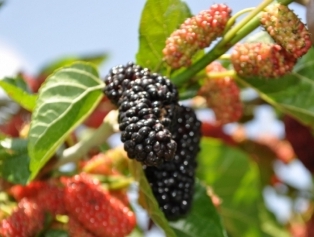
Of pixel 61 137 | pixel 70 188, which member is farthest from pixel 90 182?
pixel 61 137

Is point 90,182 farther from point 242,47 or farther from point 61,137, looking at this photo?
point 242,47

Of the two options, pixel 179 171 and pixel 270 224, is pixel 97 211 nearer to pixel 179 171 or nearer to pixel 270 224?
pixel 179 171

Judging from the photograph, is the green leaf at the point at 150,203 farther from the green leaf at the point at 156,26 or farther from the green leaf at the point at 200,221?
the green leaf at the point at 156,26

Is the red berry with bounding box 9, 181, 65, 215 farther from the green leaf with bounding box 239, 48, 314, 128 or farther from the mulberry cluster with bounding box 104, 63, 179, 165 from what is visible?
the green leaf with bounding box 239, 48, 314, 128

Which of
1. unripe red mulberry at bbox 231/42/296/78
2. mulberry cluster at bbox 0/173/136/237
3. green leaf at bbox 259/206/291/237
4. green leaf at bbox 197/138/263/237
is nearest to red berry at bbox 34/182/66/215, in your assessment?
mulberry cluster at bbox 0/173/136/237

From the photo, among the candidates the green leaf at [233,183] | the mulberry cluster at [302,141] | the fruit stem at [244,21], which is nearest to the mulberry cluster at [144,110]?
the fruit stem at [244,21]

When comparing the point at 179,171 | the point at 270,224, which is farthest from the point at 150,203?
the point at 270,224

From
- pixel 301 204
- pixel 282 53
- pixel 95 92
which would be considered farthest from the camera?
pixel 301 204

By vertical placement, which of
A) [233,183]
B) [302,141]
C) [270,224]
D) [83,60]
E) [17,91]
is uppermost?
[17,91]
